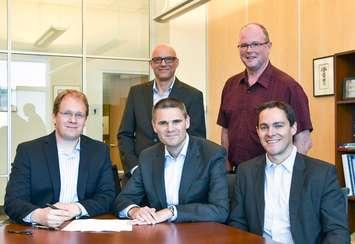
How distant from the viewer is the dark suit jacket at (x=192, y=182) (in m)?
2.56

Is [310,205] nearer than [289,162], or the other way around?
[310,205]

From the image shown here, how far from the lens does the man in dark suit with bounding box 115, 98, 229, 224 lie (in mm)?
2596

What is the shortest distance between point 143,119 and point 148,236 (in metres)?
1.68

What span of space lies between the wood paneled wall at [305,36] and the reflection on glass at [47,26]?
2.14m

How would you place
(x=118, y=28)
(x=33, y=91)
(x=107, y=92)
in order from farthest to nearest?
(x=118, y=28)
(x=107, y=92)
(x=33, y=91)

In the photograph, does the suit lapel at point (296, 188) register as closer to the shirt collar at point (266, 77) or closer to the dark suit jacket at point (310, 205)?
the dark suit jacket at point (310, 205)

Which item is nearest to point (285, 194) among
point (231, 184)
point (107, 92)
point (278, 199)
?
point (278, 199)

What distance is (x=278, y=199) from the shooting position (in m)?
2.45

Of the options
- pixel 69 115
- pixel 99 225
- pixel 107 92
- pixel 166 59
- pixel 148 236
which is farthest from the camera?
pixel 107 92

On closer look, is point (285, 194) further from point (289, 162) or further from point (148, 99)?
point (148, 99)

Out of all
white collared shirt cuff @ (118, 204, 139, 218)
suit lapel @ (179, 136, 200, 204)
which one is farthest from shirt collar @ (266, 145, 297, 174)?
white collared shirt cuff @ (118, 204, 139, 218)

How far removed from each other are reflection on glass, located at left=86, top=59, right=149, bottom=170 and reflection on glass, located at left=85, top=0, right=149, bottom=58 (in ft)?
0.57

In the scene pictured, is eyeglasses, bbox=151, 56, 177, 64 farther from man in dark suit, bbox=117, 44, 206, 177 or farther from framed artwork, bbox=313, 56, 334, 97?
framed artwork, bbox=313, 56, 334, 97

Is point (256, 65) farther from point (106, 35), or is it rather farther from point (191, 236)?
point (106, 35)
